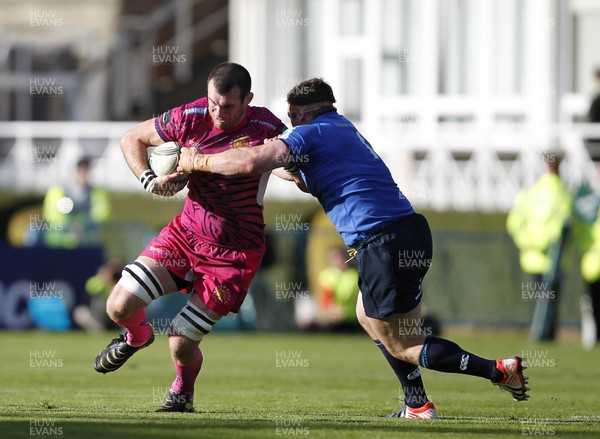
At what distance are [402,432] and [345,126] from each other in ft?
7.31

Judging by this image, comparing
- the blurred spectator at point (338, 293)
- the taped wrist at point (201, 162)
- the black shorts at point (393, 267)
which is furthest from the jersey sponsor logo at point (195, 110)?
the blurred spectator at point (338, 293)

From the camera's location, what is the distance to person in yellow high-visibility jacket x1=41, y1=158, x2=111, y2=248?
21516mm

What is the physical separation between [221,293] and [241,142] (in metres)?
1.11

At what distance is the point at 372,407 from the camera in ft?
36.1

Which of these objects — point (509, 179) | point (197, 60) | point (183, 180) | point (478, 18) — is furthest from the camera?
point (197, 60)

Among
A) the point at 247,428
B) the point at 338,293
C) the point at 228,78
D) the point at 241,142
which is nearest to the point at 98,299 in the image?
the point at 338,293

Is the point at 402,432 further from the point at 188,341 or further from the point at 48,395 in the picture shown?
the point at 48,395

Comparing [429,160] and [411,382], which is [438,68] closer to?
[429,160]

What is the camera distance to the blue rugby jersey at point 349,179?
9.61 metres

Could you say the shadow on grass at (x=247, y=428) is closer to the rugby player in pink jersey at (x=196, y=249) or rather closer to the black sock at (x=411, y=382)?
the black sock at (x=411, y=382)

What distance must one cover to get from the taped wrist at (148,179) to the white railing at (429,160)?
1296 cm

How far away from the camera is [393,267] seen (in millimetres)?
9547

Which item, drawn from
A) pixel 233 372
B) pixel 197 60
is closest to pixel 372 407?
pixel 233 372

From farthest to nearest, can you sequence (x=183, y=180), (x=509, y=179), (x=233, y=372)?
(x=509, y=179), (x=233, y=372), (x=183, y=180)
